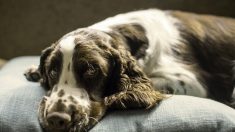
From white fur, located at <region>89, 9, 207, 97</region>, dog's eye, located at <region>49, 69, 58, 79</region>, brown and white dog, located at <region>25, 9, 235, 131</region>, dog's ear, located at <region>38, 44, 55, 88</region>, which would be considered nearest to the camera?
brown and white dog, located at <region>25, 9, 235, 131</region>

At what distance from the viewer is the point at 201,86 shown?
259cm

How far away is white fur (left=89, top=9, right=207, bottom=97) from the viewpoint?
8.34 ft

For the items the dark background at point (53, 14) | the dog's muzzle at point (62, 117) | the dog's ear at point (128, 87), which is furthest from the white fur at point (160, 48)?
the dark background at point (53, 14)

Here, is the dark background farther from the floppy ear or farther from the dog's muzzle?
the dog's muzzle

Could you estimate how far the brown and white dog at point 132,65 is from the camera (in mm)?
2043

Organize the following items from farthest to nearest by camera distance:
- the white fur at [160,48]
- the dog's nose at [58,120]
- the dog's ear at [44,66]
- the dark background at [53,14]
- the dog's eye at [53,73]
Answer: the dark background at [53,14], the white fur at [160,48], the dog's ear at [44,66], the dog's eye at [53,73], the dog's nose at [58,120]

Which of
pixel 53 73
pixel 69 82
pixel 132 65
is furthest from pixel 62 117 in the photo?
pixel 132 65

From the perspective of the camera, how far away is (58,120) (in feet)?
6.22

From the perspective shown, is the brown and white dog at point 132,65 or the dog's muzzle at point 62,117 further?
the brown and white dog at point 132,65

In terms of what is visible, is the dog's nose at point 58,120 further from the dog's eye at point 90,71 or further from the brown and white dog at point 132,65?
the dog's eye at point 90,71

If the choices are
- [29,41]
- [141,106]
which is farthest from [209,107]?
[29,41]

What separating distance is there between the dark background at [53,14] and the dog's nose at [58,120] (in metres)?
1.79

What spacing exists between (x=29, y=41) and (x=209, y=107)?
1.97m

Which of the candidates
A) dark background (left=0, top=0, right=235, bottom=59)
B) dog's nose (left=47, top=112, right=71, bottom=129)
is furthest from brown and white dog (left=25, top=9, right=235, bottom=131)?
dark background (left=0, top=0, right=235, bottom=59)
